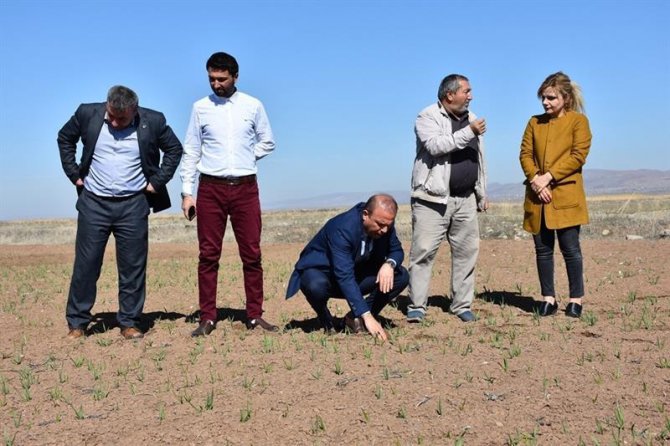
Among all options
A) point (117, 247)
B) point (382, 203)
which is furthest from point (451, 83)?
point (117, 247)

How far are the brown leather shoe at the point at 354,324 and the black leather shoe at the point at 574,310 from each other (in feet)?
6.45

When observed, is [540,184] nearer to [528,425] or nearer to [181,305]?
[528,425]

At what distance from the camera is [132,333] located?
6555mm

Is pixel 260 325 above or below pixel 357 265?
below

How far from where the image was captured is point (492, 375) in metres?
4.84

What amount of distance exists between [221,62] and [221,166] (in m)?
0.86

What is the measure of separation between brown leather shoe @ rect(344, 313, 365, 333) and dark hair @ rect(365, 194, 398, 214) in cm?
110

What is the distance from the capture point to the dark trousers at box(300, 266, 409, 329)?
6.04 metres

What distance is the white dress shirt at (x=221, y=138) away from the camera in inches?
247

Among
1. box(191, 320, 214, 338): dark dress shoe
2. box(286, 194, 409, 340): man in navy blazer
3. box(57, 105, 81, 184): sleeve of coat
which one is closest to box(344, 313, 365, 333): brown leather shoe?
box(286, 194, 409, 340): man in navy blazer

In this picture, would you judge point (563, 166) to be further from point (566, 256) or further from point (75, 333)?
point (75, 333)

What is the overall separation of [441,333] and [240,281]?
4.53 m

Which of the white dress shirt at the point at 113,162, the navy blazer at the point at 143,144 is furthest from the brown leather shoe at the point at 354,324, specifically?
the white dress shirt at the point at 113,162

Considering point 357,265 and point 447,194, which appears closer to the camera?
point 357,265
